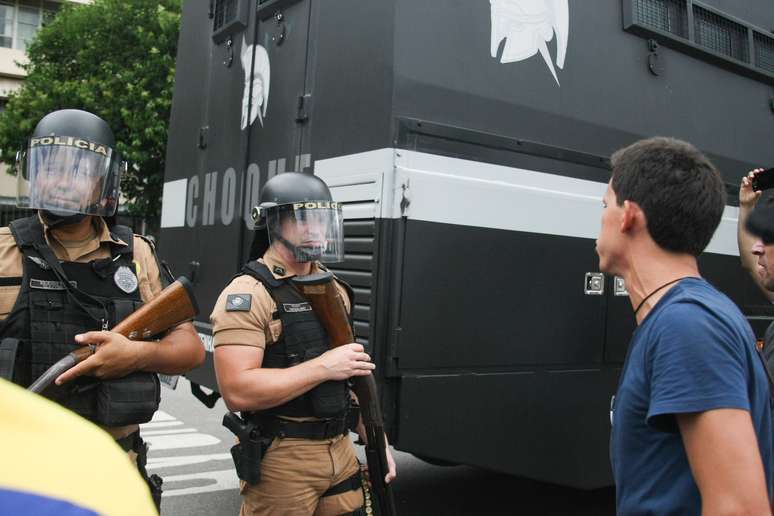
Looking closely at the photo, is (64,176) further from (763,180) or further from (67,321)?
(763,180)

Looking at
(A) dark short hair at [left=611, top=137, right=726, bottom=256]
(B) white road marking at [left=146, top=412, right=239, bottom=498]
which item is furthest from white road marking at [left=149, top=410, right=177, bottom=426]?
(A) dark short hair at [left=611, top=137, right=726, bottom=256]

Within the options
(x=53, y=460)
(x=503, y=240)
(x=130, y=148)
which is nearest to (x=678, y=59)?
(x=503, y=240)

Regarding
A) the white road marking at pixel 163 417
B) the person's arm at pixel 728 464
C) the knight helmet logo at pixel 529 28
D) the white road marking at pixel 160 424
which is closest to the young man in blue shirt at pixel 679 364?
the person's arm at pixel 728 464

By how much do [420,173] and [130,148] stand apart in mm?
14909

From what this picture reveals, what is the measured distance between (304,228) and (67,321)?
81cm

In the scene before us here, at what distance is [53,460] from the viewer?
0.60m

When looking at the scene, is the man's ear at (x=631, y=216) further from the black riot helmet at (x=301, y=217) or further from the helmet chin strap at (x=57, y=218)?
the helmet chin strap at (x=57, y=218)

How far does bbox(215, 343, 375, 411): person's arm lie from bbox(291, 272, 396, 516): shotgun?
0.11 meters

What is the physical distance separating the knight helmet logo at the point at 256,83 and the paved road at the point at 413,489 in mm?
2331

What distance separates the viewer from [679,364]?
1310 mm

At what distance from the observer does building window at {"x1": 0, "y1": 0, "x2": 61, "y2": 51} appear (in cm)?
2444

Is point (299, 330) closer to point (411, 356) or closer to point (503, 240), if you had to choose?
point (411, 356)

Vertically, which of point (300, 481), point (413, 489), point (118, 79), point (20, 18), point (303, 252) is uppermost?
point (20, 18)

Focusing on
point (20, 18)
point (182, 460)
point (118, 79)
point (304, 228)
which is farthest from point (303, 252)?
point (20, 18)
